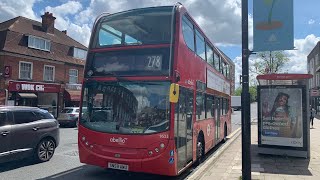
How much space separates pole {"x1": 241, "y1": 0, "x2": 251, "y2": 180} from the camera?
22.7 feet

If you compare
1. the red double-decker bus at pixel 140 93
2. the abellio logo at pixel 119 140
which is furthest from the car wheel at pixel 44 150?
the abellio logo at pixel 119 140

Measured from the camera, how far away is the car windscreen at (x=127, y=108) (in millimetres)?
6914

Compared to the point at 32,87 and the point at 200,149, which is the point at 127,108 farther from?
the point at 32,87

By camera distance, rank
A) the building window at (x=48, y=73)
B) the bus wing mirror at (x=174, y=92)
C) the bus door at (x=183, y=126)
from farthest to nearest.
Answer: the building window at (x=48, y=73)
the bus door at (x=183, y=126)
the bus wing mirror at (x=174, y=92)

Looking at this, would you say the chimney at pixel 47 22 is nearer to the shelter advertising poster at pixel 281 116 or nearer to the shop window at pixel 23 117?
the shop window at pixel 23 117

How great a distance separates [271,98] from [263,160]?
2.13 meters

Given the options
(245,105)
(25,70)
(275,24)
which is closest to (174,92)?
(245,105)

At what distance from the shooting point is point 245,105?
6.91m

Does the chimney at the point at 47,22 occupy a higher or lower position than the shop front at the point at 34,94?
higher

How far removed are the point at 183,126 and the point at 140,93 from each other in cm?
131

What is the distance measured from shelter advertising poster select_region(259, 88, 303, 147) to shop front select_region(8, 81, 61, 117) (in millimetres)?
22188

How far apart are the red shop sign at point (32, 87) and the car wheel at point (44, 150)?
19437mm

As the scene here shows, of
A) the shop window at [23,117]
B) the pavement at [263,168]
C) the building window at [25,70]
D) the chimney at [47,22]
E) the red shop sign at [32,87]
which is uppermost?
the chimney at [47,22]

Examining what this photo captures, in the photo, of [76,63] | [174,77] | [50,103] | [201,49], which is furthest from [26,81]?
[174,77]
